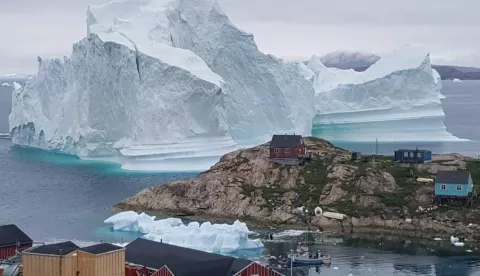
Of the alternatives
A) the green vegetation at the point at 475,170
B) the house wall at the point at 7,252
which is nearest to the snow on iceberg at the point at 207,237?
the house wall at the point at 7,252

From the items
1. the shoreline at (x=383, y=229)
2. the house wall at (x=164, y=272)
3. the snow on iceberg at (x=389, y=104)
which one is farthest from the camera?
the snow on iceberg at (x=389, y=104)

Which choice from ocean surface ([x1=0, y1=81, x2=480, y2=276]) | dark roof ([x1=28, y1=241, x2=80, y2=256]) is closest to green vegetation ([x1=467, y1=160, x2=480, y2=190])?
ocean surface ([x1=0, y1=81, x2=480, y2=276])

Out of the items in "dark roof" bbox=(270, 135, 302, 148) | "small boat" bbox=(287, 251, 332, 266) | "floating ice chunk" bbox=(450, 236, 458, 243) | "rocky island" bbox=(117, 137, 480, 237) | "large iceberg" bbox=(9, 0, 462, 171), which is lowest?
"small boat" bbox=(287, 251, 332, 266)

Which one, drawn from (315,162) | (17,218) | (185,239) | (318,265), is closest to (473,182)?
(315,162)

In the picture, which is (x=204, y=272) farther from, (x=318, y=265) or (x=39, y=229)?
(x=39, y=229)

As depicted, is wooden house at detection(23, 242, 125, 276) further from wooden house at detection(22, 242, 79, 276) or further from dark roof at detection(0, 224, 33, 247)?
dark roof at detection(0, 224, 33, 247)

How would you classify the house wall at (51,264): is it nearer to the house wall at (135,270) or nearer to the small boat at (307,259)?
the house wall at (135,270)

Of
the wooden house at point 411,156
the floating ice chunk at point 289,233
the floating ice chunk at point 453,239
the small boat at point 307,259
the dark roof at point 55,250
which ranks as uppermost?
the wooden house at point 411,156
